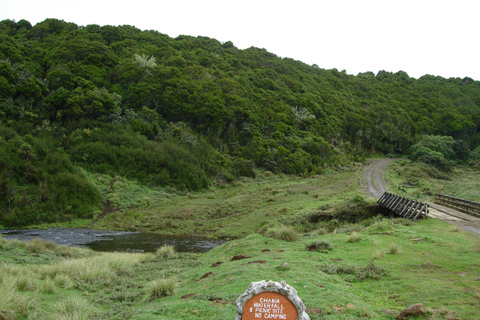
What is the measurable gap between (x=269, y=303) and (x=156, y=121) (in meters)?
52.9

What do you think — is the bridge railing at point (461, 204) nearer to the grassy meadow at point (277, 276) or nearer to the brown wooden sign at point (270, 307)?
the grassy meadow at point (277, 276)

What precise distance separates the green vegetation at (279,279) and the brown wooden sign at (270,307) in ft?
7.02

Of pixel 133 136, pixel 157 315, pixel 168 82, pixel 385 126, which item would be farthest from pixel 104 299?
pixel 385 126

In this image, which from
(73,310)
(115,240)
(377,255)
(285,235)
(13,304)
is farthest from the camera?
(115,240)

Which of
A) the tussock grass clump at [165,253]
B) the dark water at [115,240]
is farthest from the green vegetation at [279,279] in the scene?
the dark water at [115,240]

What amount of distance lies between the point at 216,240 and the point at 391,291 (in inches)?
776

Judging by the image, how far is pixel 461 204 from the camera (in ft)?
72.5

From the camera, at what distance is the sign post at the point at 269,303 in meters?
4.73

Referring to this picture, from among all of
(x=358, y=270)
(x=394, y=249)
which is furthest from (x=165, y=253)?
(x=394, y=249)

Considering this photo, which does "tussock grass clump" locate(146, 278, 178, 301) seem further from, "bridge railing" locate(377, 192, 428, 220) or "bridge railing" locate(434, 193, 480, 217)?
"bridge railing" locate(434, 193, 480, 217)

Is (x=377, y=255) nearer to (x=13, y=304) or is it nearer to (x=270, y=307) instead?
(x=270, y=307)

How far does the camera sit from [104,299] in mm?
9875

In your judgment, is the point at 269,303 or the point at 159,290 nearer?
the point at 269,303

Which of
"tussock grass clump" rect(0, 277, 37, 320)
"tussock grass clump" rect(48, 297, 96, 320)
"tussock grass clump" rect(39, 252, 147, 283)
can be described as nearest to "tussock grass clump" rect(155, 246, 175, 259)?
"tussock grass clump" rect(39, 252, 147, 283)
